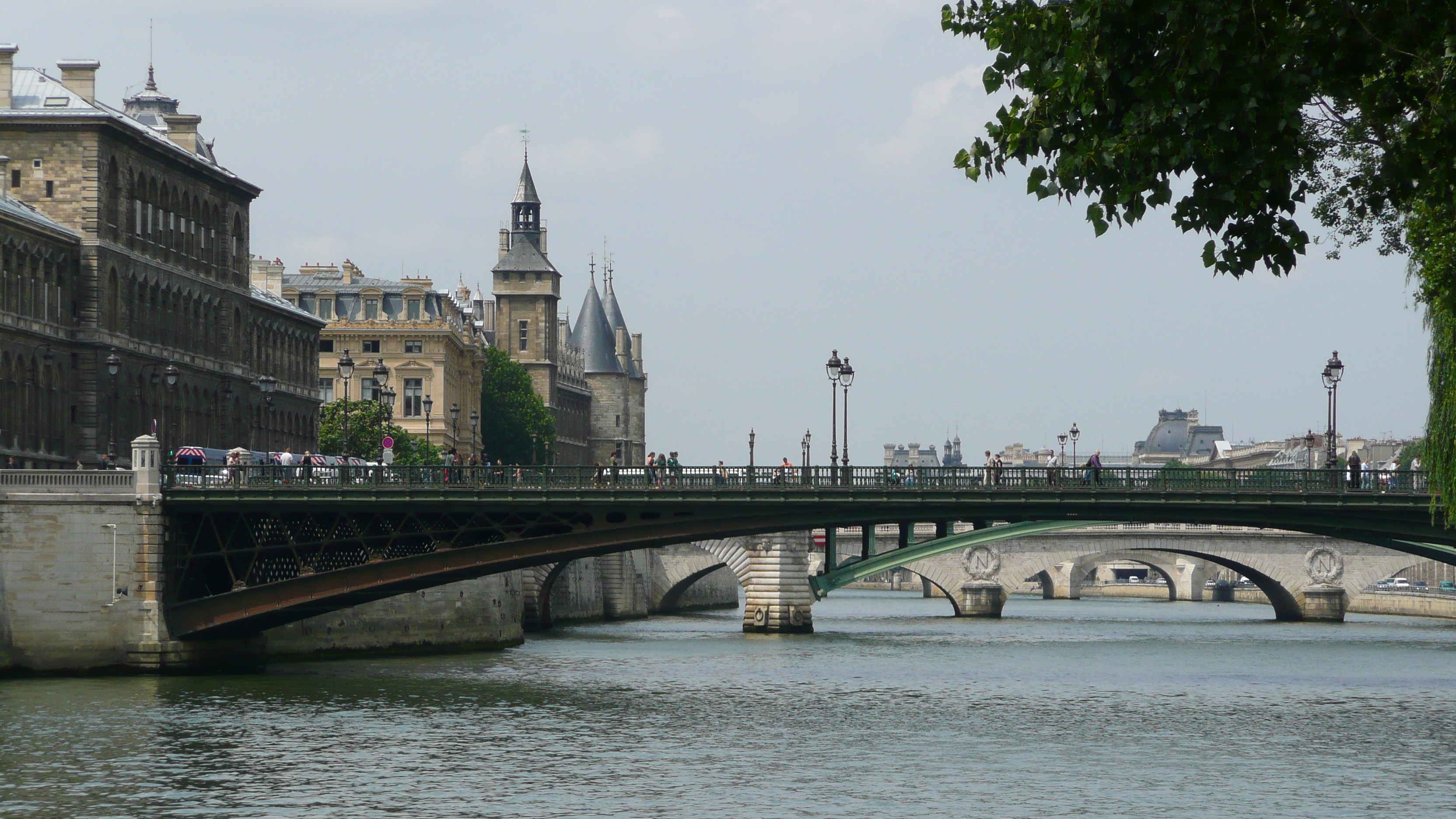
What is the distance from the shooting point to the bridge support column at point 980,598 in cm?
11875

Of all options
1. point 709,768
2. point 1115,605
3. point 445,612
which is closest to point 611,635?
point 445,612

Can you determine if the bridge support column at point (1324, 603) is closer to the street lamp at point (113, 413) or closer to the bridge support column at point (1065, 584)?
the bridge support column at point (1065, 584)

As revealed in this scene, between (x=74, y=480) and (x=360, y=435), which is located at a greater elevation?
(x=360, y=435)

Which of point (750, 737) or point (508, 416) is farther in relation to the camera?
point (508, 416)

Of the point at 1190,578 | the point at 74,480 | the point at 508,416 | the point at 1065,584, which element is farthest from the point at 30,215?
the point at 1065,584

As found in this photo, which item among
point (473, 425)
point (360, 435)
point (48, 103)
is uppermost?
point (48, 103)

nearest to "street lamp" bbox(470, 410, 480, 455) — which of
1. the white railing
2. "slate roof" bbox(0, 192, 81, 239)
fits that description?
"slate roof" bbox(0, 192, 81, 239)

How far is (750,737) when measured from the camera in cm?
4838

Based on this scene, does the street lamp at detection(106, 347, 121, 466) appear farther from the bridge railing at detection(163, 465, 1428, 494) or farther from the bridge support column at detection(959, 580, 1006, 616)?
the bridge support column at detection(959, 580, 1006, 616)

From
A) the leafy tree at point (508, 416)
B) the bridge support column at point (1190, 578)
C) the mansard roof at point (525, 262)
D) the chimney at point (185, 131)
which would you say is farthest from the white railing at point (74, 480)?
the mansard roof at point (525, 262)

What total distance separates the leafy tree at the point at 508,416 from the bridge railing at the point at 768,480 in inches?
3667

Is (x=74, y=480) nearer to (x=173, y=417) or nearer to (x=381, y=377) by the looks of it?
(x=381, y=377)

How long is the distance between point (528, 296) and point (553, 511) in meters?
127

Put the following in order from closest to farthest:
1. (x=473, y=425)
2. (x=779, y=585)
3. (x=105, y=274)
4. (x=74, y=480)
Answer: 1. (x=74, y=480)
2. (x=105, y=274)
3. (x=779, y=585)
4. (x=473, y=425)
